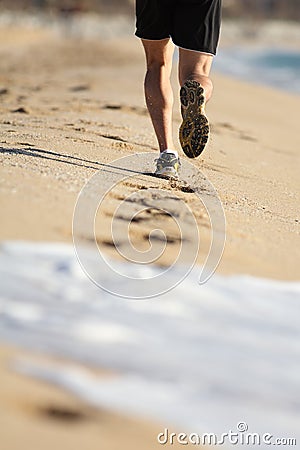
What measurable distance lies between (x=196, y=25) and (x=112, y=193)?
38.0 inches

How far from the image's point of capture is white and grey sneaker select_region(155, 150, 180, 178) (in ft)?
11.7

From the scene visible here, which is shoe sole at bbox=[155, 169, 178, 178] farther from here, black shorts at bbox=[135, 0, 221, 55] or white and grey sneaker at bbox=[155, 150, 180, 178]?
black shorts at bbox=[135, 0, 221, 55]

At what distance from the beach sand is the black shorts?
2.02 ft

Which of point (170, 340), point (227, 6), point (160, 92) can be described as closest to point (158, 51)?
point (160, 92)

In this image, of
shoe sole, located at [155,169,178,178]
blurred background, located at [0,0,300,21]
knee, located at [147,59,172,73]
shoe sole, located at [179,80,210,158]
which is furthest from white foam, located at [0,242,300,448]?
blurred background, located at [0,0,300,21]

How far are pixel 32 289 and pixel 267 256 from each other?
0.87 m

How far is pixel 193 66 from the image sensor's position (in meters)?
3.54

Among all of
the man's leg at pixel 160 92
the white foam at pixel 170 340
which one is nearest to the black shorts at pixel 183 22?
the man's leg at pixel 160 92

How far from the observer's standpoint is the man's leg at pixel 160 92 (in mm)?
3705

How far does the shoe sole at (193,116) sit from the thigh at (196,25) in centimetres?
25

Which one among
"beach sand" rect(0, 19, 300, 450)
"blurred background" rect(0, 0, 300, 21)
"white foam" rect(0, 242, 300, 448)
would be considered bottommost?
"white foam" rect(0, 242, 300, 448)

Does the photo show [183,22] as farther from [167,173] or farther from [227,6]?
[227,6]

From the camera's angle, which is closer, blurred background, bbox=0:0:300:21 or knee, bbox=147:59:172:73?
knee, bbox=147:59:172:73

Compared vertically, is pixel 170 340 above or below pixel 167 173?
below
